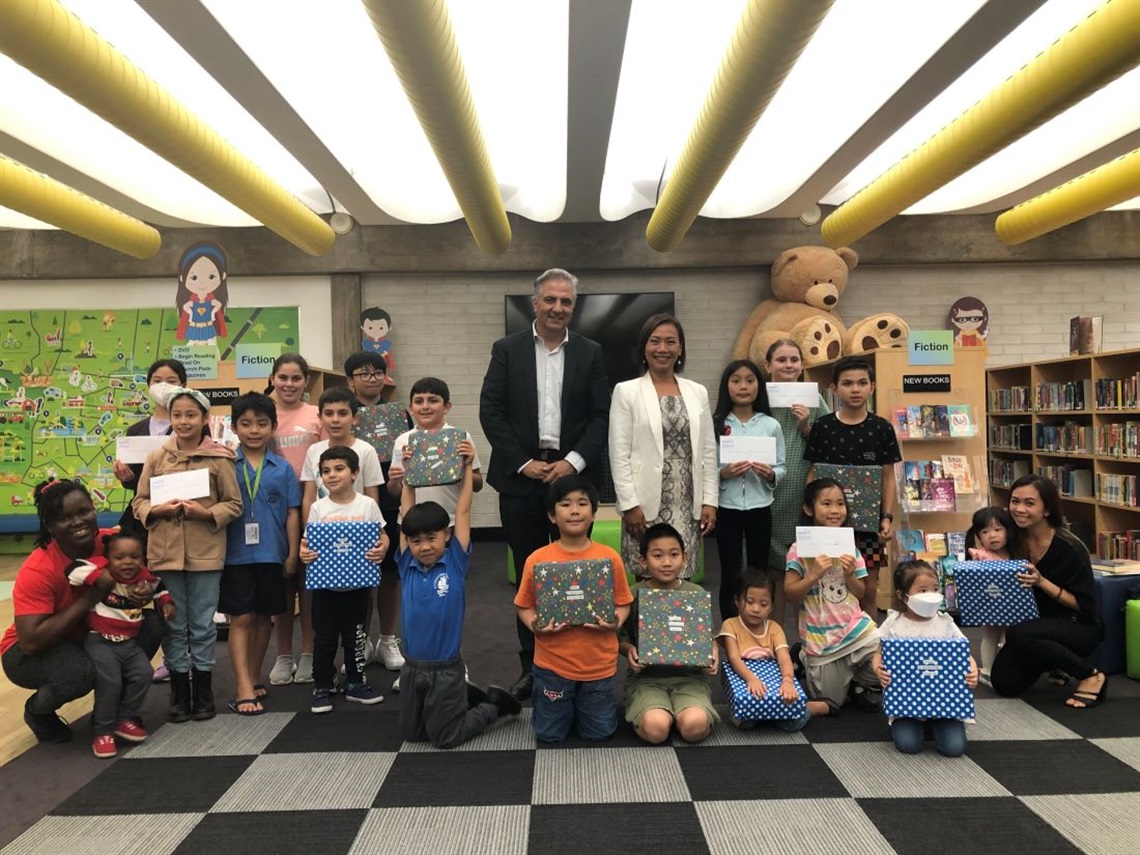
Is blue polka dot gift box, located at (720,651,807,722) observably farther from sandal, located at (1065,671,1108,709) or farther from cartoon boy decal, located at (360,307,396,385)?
cartoon boy decal, located at (360,307,396,385)

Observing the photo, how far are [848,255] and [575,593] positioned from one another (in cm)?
541

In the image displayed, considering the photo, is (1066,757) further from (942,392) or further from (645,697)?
(942,392)

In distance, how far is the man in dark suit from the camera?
295 centimetres

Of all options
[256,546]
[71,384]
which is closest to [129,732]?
[256,546]

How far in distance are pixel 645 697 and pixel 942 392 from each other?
9.34 ft

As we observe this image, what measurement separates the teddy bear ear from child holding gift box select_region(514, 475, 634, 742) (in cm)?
512

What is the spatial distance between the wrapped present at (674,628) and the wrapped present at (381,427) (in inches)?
57.9

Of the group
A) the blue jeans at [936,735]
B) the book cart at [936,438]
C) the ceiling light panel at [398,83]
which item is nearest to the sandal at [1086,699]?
the blue jeans at [936,735]

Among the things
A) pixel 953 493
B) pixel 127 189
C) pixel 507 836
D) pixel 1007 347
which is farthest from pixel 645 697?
pixel 1007 347

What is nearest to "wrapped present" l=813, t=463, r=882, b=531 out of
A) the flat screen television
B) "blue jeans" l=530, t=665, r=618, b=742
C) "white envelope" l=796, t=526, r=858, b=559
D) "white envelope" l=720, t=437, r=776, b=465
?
"white envelope" l=720, t=437, r=776, b=465

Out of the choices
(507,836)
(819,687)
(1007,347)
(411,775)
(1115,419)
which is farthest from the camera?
(1007,347)

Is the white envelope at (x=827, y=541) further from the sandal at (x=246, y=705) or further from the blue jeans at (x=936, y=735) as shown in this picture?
the sandal at (x=246, y=705)

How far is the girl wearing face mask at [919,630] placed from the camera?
241cm

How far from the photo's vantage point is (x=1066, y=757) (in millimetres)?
2400
